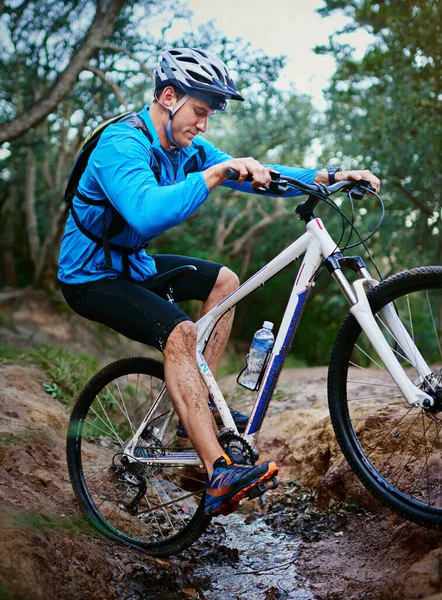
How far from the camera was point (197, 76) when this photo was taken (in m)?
2.89

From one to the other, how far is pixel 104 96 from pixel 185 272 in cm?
900

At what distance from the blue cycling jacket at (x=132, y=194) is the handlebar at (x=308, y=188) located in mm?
139

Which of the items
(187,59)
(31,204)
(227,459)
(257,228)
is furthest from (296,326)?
(257,228)

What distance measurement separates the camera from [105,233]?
290 centimetres

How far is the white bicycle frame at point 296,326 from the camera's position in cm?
246

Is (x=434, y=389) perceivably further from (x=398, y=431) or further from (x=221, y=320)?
(x=221, y=320)

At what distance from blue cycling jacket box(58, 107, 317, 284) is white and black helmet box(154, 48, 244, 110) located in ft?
0.72

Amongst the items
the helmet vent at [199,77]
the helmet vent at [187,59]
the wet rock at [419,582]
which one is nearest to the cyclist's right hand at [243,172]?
the helmet vent at [199,77]

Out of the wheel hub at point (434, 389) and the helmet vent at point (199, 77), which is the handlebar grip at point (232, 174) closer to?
the helmet vent at point (199, 77)

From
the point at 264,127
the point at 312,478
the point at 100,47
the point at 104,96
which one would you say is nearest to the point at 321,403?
the point at 312,478

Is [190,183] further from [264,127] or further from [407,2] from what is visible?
[264,127]

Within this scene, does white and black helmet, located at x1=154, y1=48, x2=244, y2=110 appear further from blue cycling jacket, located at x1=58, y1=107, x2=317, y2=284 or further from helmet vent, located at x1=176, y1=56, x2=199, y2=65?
blue cycling jacket, located at x1=58, y1=107, x2=317, y2=284

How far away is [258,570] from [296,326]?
3.86 feet

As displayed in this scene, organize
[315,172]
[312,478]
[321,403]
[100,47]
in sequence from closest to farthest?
[315,172], [312,478], [321,403], [100,47]
